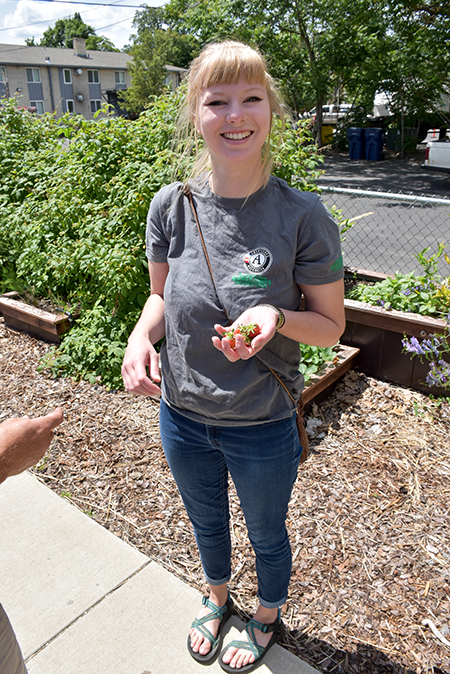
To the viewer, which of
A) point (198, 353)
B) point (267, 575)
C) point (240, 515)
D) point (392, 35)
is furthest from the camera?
point (392, 35)

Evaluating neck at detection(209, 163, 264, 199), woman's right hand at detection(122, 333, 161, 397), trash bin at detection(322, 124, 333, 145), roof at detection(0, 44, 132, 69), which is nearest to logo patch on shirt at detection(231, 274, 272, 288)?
neck at detection(209, 163, 264, 199)

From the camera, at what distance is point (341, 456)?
307 cm

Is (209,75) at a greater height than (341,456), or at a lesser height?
greater

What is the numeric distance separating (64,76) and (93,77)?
3.54 metres

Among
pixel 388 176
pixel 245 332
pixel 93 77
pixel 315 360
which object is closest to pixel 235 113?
pixel 245 332

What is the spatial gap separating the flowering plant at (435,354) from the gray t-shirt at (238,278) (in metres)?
1.99

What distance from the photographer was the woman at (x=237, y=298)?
147 cm

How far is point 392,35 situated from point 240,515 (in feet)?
48.5

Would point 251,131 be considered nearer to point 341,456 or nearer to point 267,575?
point 267,575

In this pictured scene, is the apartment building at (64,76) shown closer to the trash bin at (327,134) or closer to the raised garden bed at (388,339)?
the trash bin at (327,134)

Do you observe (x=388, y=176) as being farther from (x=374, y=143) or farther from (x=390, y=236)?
(x=390, y=236)

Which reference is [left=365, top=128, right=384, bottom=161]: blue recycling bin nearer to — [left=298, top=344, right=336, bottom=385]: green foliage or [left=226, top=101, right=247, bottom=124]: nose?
[left=298, top=344, right=336, bottom=385]: green foliage

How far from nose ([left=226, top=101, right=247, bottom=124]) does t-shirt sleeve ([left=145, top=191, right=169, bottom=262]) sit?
0.36 metres

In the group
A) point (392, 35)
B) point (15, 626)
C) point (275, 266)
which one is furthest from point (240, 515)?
point (392, 35)
